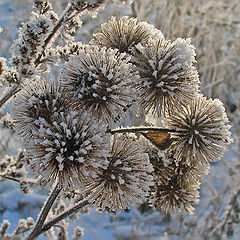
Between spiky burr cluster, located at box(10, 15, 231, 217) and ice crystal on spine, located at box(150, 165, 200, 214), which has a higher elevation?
spiky burr cluster, located at box(10, 15, 231, 217)

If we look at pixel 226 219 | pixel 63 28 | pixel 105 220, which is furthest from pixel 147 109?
pixel 105 220

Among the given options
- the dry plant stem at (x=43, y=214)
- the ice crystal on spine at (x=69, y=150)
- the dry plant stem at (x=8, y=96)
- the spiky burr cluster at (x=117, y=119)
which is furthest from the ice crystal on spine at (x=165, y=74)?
the dry plant stem at (x=8, y=96)

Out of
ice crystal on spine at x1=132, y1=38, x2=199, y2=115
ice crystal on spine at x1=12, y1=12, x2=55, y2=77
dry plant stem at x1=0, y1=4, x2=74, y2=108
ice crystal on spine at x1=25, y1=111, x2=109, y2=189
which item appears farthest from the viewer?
dry plant stem at x1=0, y1=4, x2=74, y2=108

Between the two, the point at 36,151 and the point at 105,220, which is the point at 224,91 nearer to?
the point at 105,220

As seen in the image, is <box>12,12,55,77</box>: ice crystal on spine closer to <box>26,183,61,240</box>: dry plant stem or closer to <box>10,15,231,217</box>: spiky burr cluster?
<box>10,15,231,217</box>: spiky burr cluster

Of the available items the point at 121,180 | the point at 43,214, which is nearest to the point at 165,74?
the point at 121,180

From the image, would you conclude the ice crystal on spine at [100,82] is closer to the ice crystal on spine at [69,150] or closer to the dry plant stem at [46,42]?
the ice crystal on spine at [69,150]

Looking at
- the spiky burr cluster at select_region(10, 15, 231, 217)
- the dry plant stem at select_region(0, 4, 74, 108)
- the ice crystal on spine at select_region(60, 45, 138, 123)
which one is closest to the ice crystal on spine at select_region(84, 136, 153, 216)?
the spiky burr cluster at select_region(10, 15, 231, 217)

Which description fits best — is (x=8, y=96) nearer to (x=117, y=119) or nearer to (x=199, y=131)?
(x=117, y=119)
